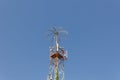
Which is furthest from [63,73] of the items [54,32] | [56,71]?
[54,32]

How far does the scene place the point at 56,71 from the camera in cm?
13300

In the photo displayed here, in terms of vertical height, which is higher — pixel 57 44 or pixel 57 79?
pixel 57 44

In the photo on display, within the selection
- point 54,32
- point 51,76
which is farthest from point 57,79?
point 54,32

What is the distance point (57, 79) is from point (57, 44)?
8.28 m

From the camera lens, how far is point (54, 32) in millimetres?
137625

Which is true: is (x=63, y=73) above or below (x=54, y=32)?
below

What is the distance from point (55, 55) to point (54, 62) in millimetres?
1551

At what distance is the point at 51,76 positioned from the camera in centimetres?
13275

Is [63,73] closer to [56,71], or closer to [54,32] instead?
[56,71]

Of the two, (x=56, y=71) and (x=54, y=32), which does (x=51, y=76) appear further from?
(x=54, y=32)

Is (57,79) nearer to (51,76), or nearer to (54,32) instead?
(51,76)

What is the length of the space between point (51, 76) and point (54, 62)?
3.29 meters

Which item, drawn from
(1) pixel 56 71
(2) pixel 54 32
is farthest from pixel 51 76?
(2) pixel 54 32

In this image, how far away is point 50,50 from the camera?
13475cm
